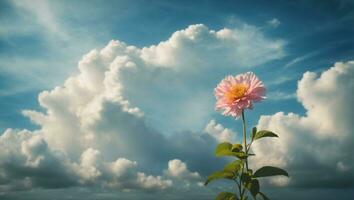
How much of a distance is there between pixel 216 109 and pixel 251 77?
143cm

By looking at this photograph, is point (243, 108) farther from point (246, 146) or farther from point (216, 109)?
point (246, 146)

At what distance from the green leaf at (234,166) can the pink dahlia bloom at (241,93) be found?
6.70 feet

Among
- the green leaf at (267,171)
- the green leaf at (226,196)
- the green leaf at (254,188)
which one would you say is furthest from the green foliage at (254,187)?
the green leaf at (226,196)

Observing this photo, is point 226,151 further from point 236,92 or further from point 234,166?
point 236,92

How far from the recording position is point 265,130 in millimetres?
9469

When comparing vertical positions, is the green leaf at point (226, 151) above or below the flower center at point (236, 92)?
below

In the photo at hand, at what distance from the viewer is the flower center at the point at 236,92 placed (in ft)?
34.6

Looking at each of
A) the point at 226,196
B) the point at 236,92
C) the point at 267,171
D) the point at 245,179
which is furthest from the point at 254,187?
the point at 236,92

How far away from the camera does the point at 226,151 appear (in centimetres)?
Answer: 930

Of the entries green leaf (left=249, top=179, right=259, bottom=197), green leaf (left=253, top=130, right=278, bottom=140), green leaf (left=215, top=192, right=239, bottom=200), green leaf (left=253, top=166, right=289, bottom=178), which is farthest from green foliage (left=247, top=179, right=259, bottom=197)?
green leaf (left=253, top=130, right=278, bottom=140)

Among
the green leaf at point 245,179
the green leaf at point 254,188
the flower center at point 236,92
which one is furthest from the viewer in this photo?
the flower center at point 236,92

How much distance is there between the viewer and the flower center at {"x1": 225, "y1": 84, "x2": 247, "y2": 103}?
1054 centimetres

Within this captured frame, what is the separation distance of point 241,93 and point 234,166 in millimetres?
2508

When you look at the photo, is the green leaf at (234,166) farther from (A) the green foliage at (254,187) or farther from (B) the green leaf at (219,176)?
(A) the green foliage at (254,187)
